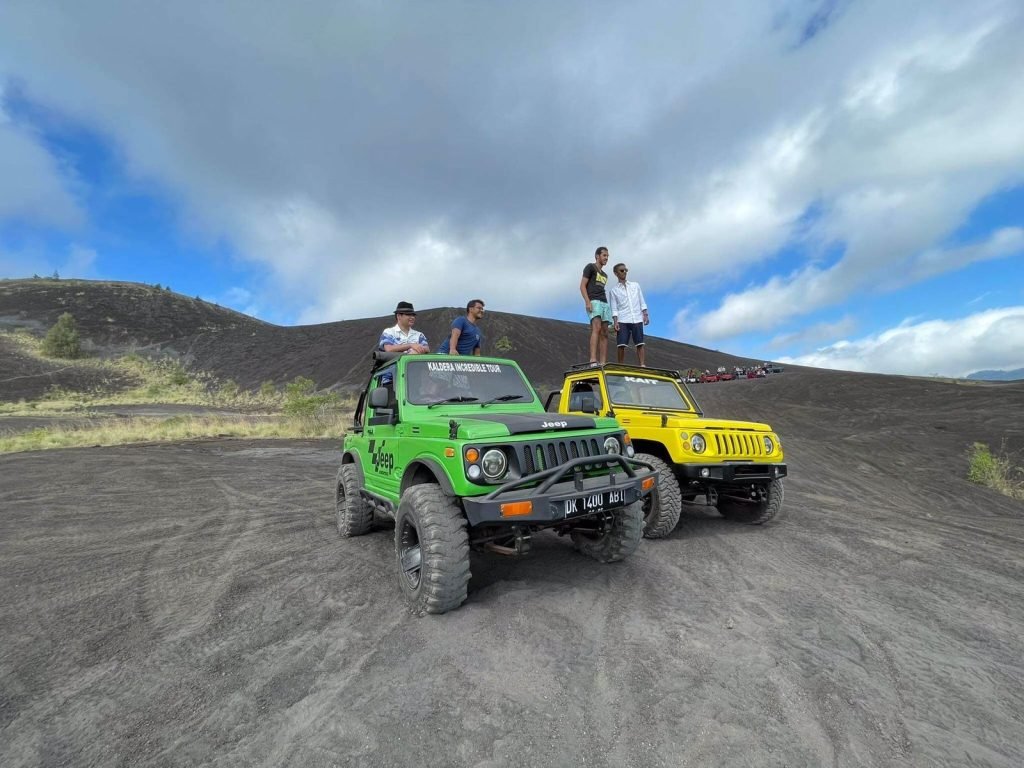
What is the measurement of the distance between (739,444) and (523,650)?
366cm

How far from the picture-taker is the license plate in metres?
3.29

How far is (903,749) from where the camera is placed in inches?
83.4

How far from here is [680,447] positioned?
518 cm

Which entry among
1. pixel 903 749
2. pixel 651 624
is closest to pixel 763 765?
pixel 903 749

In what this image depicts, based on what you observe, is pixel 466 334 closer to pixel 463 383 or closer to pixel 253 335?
pixel 463 383

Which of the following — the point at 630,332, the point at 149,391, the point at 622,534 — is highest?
the point at 149,391

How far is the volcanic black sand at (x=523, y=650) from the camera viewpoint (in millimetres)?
2191

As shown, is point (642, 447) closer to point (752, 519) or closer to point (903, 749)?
point (752, 519)

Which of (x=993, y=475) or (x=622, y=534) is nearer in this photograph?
(x=622, y=534)

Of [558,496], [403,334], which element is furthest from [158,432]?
[558,496]

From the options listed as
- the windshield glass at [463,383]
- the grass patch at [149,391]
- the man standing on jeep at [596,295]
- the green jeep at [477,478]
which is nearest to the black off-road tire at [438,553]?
the green jeep at [477,478]

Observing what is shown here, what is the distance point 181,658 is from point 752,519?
19.2ft

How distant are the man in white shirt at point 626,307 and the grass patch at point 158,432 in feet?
41.2

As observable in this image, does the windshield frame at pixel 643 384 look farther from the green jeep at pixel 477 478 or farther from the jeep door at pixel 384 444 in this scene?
the jeep door at pixel 384 444
